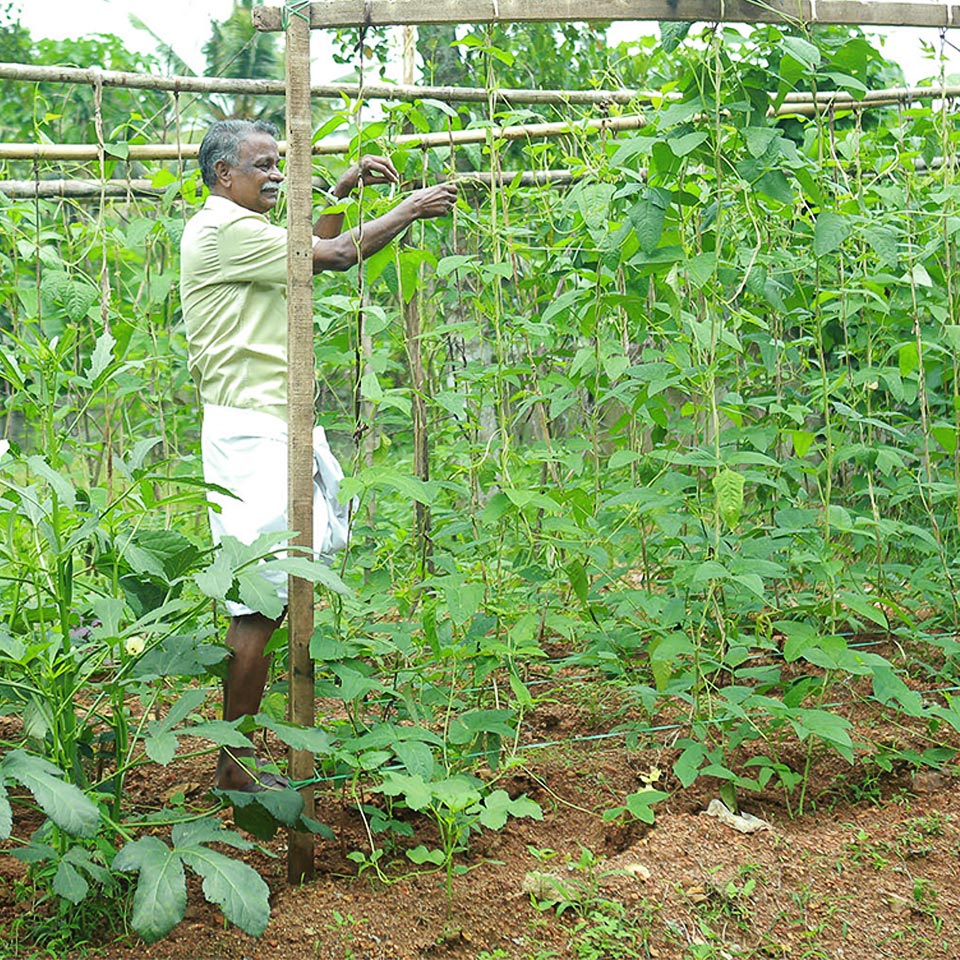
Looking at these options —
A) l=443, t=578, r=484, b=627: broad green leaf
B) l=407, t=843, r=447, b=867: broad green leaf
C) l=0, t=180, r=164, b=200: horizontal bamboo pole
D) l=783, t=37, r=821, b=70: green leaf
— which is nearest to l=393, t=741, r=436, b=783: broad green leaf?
l=407, t=843, r=447, b=867: broad green leaf

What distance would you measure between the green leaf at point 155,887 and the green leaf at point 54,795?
0.48 feet

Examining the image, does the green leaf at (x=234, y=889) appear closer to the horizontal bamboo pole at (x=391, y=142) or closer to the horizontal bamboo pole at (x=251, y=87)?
the horizontal bamboo pole at (x=391, y=142)

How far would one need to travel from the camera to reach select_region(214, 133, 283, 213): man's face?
9.96 ft

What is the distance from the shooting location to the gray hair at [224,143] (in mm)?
3035

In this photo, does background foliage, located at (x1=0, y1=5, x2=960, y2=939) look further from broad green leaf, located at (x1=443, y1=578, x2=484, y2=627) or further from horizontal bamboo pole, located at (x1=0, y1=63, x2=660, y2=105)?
horizontal bamboo pole, located at (x1=0, y1=63, x2=660, y2=105)

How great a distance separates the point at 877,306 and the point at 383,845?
6.70 ft

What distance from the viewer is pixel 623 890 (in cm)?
250

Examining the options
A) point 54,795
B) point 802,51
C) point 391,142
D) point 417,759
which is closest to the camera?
point 54,795

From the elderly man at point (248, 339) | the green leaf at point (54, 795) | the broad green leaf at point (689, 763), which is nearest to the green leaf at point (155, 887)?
the green leaf at point (54, 795)

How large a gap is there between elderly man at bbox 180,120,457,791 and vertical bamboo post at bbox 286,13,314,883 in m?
0.20

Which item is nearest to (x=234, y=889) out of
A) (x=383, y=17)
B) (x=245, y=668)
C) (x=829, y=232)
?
(x=245, y=668)

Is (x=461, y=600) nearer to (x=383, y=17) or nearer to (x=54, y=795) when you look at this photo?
(x=54, y=795)

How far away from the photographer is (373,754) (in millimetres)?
2572

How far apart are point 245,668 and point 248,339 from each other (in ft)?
2.59
